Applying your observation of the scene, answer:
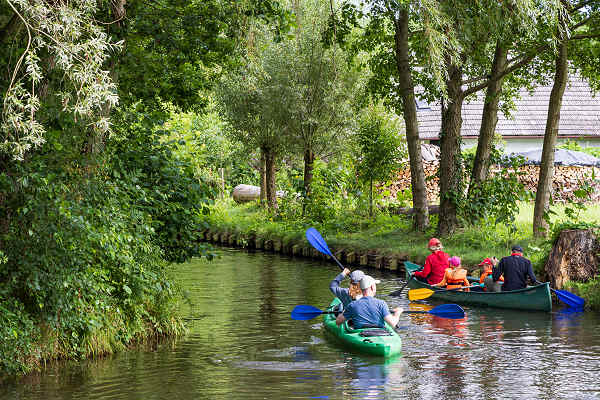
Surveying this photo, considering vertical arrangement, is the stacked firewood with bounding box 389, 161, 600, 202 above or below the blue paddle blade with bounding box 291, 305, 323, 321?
above

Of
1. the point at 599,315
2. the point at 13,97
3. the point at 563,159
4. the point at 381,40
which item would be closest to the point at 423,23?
the point at 599,315

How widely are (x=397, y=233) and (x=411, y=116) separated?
3726 millimetres

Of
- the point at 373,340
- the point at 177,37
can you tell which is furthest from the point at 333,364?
the point at 177,37

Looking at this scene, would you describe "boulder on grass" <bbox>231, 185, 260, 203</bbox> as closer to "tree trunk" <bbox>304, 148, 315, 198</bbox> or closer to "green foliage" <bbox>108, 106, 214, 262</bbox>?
"tree trunk" <bbox>304, 148, 315, 198</bbox>

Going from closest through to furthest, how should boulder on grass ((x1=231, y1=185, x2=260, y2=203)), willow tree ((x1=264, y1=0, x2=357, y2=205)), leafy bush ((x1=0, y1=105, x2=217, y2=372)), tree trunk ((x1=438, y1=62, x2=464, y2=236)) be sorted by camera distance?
leafy bush ((x1=0, y1=105, x2=217, y2=372)) < tree trunk ((x1=438, y1=62, x2=464, y2=236)) < willow tree ((x1=264, y1=0, x2=357, y2=205)) < boulder on grass ((x1=231, y1=185, x2=260, y2=203))

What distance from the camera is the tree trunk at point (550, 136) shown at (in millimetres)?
18766

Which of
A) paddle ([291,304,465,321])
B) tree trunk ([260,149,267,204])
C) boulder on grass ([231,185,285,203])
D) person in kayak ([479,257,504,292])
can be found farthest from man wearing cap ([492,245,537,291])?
boulder on grass ([231,185,285,203])

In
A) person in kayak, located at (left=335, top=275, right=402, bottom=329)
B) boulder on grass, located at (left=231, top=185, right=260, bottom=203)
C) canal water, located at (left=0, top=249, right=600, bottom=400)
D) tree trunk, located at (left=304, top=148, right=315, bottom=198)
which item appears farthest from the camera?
boulder on grass, located at (left=231, top=185, right=260, bottom=203)

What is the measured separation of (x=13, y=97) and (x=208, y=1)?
822 centimetres

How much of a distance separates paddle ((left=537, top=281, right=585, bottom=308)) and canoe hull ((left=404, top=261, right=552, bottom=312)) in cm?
41

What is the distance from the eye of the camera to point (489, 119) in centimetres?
2191

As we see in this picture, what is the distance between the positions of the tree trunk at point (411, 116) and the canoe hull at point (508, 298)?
258 inches

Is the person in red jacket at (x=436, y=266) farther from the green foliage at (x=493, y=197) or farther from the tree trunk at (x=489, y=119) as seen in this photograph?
the tree trunk at (x=489, y=119)

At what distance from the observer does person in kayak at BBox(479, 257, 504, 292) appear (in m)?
16.3
